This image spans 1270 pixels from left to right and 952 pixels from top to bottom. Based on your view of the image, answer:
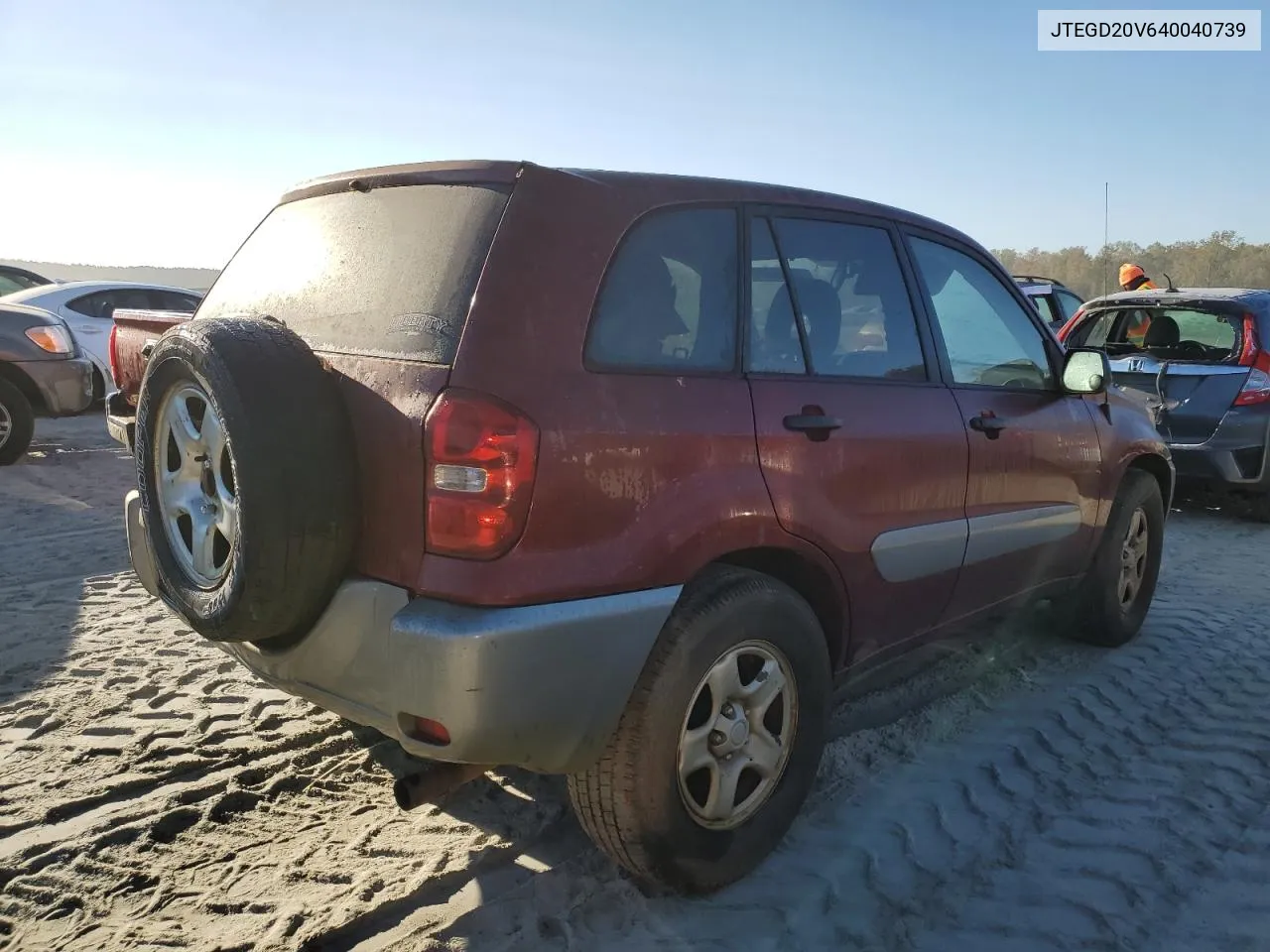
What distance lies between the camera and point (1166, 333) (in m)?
7.43

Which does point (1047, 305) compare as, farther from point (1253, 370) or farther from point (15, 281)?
point (15, 281)

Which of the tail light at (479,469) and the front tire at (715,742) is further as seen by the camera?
the front tire at (715,742)

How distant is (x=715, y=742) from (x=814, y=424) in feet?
2.96

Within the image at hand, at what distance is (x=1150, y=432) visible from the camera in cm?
471

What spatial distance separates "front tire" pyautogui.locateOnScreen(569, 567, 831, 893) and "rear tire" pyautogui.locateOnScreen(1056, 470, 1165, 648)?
2141mm

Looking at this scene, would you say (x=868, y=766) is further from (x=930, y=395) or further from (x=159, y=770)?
(x=159, y=770)

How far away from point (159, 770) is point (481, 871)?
120 cm

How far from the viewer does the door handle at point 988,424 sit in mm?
3469

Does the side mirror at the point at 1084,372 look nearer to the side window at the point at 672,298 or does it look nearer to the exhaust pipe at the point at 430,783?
the side window at the point at 672,298

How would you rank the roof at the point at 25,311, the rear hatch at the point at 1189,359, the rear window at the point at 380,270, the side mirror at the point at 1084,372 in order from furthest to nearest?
the roof at the point at 25,311, the rear hatch at the point at 1189,359, the side mirror at the point at 1084,372, the rear window at the point at 380,270

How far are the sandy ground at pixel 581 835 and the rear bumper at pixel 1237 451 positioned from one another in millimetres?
2968

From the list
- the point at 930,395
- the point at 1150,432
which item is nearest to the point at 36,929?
the point at 930,395

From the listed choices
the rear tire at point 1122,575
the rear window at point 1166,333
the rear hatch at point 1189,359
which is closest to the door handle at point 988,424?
the rear tire at point 1122,575

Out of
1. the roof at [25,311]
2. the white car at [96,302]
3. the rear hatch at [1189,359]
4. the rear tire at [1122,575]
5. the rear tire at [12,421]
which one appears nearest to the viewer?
the rear tire at [1122,575]
